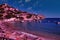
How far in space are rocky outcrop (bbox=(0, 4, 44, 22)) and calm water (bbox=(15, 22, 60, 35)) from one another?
3.6 inches

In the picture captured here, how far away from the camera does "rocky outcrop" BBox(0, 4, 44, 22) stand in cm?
258

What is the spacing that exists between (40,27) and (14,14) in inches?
19.7

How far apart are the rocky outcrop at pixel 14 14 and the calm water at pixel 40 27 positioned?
0.09 m

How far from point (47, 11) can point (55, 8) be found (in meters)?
0.14

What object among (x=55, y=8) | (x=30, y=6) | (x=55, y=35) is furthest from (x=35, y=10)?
(x=55, y=35)

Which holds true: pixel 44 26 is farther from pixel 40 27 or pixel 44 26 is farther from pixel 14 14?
pixel 14 14

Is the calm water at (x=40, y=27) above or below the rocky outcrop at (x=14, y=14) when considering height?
below

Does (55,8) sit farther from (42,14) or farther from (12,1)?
(12,1)

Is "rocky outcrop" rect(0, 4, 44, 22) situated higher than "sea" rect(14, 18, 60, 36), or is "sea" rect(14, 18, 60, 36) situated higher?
"rocky outcrop" rect(0, 4, 44, 22)

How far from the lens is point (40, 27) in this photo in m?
2.52

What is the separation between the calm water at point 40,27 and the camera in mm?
2486

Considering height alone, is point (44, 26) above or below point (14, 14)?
below

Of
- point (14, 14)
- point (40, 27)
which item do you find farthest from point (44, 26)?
point (14, 14)

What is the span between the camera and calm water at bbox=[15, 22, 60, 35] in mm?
2486
